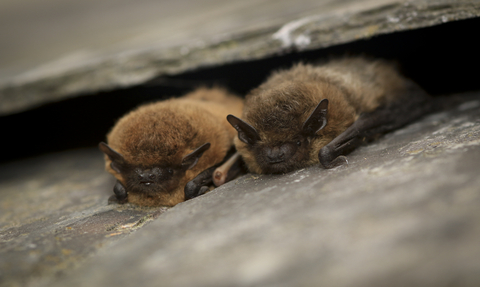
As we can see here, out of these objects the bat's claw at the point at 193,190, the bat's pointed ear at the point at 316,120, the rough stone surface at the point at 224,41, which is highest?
the rough stone surface at the point at 224,41

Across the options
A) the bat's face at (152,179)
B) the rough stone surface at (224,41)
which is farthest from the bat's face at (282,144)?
the rough stone surface at (224,41)

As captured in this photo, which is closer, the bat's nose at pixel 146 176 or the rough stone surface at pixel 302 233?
the rough stone surface at pixel 302 233

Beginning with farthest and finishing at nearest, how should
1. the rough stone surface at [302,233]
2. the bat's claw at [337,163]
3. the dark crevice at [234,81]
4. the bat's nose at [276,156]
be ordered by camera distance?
the dark crevice at [234,81]
the bat's nose at [276,156]
the bat's claw at [337,163]
the rough stone surface at [302,233]

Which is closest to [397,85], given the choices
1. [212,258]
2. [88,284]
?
[212,258]

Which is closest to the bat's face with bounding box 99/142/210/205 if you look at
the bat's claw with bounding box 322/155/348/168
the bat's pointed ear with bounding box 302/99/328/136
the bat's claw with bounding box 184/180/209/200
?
the bat's claw with bounding box 184/180/209/200

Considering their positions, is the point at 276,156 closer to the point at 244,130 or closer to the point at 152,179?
the point at 244,130

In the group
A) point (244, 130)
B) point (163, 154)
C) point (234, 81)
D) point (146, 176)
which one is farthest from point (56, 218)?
point (234, 81)

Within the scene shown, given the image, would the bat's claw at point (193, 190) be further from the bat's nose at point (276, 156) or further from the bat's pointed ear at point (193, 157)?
the bat's nose at point (276, 156)

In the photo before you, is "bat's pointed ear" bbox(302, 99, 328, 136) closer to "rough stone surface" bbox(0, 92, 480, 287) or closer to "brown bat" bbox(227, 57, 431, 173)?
"brown bat" bbox(227, 57, 431, 173)
